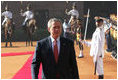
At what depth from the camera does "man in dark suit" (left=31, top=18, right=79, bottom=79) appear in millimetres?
2871

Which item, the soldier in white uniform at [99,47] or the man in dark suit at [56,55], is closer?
the man in dark suit at [56,55]

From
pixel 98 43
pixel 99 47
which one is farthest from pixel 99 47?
pixel 98 43

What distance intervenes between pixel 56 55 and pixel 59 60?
71 mm

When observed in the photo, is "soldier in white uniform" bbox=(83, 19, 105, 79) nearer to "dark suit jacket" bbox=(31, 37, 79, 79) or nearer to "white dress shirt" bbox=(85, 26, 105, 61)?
"white dress shirt" bbox=(85, 26, 105, 61)

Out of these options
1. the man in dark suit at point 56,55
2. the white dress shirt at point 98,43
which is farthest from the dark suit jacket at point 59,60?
A: the white dress shirt at point 98,43

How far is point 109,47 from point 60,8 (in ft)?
40.5

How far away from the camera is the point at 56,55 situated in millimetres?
2896

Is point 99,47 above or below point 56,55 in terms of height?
below

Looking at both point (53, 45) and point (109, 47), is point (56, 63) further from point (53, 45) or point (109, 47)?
point (109, 47)

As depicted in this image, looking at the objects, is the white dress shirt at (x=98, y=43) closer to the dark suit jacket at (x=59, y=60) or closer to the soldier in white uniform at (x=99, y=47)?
the soldier in white uniform at (x=99, y=47)

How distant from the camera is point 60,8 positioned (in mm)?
24328

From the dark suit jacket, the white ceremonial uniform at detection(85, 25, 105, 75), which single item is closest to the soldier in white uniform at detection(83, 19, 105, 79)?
the white ceremonial uniform at detection(85, 25, 105, 75)

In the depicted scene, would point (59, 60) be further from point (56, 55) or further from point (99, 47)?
point (99, 47)

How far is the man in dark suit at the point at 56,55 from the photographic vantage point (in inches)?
113
